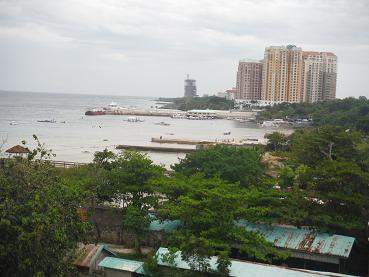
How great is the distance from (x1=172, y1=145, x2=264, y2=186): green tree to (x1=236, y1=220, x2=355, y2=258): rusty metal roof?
4.72 m

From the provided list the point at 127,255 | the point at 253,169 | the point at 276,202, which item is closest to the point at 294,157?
the point at 253,169

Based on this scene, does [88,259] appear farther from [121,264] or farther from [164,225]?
[164,225]

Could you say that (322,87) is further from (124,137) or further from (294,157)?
(294,157)

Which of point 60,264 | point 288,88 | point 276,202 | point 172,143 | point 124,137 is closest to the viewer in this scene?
point 60,264

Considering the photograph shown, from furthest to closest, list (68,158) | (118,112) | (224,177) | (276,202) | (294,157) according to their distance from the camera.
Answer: (118,112) < (68,158) < (294,157) < (224,177) < (276,202)

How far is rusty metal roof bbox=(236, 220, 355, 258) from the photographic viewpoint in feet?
47.6

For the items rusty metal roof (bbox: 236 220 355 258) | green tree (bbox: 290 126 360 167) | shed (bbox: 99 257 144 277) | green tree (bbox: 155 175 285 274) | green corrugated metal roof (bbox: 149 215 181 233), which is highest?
green tree (bbox: 290 126 360 167)

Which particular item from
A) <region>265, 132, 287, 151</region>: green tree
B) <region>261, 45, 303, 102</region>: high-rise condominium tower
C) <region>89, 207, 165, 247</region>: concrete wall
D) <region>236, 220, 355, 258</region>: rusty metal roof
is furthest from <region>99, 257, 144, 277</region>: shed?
<region>261, 45, 303, 102</region>: high-rise condominium tower

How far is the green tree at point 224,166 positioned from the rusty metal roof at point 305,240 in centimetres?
472

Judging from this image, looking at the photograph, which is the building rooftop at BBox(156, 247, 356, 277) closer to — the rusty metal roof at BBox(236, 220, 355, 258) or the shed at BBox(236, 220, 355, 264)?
the shed at BBox(236, 220, 355, 264)

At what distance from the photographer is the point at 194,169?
22156 millimetres

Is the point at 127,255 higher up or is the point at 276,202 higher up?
the point at 276,202

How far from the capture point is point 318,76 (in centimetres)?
13588

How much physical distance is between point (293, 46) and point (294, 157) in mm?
111371
